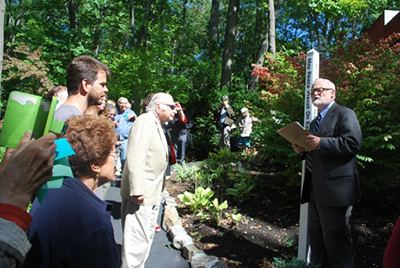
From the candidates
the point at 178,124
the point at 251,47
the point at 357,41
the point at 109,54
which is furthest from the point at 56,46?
the point at 251,47

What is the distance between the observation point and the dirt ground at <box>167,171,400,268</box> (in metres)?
3.66

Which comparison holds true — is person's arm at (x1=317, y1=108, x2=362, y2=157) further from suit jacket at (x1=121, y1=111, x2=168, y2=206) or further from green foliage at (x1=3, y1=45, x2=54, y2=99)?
green foliage at (x1=3, y1=45, x2=54, y2=99)

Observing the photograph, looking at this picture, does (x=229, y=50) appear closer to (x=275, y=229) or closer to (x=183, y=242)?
(x=275, y=229)

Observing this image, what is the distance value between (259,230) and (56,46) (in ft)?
43.9

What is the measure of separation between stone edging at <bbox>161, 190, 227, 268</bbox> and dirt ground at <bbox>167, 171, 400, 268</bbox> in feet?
0.63

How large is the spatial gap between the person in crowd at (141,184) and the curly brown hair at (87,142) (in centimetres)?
119

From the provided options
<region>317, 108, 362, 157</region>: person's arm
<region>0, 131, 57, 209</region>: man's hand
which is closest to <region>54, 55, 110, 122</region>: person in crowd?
<region>0, 131, 57, 209</region>: man's hand

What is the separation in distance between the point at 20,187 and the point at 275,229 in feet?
13.5

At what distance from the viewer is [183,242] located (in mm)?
3873

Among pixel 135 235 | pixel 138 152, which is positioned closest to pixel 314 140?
pixel 138 152

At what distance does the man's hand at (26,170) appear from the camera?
913 millimetres

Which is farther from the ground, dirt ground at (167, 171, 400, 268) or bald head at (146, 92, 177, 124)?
bald head at (146, 92, 177, 124)

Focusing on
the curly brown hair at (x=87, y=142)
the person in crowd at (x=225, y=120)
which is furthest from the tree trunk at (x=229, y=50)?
the curly brown hair at (x=87, y=142)

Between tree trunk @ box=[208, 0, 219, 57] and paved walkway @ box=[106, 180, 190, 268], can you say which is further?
tree trunk @ box=[208, 0, 219, 57]
